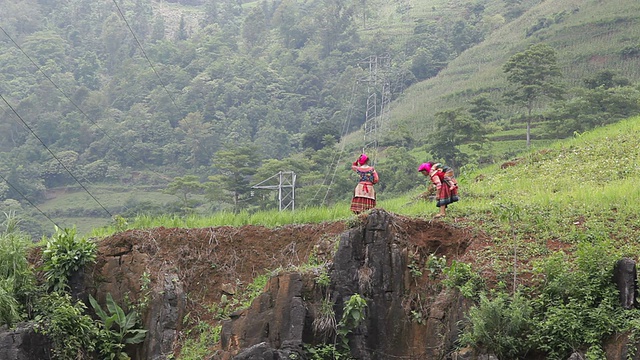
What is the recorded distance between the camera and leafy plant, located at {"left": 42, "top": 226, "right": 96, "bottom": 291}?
16.1 m

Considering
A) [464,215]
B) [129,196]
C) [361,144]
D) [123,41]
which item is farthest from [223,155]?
[123,41]

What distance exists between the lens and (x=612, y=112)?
41.2m

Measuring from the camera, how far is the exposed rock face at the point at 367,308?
46.4ft

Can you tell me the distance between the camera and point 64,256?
53.0 feet

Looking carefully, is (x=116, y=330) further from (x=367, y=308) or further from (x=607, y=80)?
(x=607, y=80)

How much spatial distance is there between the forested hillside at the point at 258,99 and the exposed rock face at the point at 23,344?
2561 cm

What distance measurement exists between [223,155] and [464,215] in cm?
3183

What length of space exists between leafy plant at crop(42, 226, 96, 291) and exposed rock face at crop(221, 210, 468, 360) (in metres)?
3.38

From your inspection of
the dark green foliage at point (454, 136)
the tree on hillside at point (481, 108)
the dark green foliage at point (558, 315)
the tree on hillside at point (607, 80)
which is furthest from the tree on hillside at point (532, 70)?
the dark green foliage at point (558, 315)

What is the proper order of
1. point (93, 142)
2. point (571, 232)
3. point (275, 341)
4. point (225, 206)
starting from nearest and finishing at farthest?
point (275, 341)
point (571, 232)
point (225, 206)
point (93, 142)

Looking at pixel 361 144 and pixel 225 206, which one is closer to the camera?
pixel 225 206

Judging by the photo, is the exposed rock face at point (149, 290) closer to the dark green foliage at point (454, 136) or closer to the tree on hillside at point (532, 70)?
the dark green foliage at point (454, 136)

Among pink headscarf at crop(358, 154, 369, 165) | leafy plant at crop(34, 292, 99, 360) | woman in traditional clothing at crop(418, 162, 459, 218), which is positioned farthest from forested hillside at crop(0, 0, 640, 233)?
leafy plant at crop(34, 292, 99, 360)

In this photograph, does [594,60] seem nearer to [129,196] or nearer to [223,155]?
[223,155]
